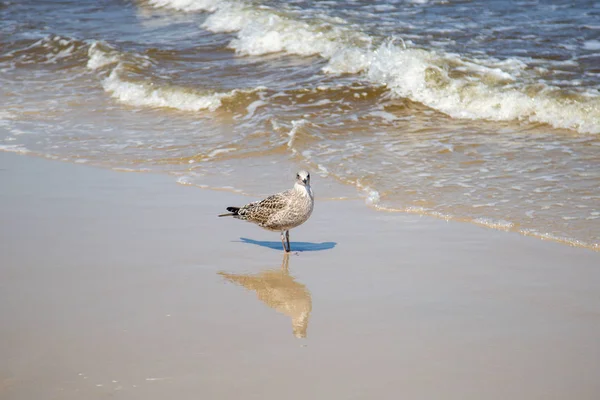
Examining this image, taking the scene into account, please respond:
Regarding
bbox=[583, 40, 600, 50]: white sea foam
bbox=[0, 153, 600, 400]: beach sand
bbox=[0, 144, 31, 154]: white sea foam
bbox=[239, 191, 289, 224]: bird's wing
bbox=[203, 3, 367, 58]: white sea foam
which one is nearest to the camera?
bbox=[0, 153, 600, 400]: beach sand

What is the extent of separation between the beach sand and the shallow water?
801mm

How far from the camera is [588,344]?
16.0 ft

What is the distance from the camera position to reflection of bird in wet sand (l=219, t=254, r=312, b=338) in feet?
17.7

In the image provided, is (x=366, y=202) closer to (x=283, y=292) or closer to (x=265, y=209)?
(x=265, y=209)

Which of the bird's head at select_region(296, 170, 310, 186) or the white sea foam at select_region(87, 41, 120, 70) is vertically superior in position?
the bird's head at select_region(296, 170, 310, 186)

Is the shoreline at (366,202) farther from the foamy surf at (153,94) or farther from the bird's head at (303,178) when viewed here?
the foamy surf at (153,94)

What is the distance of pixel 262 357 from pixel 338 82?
8.54 m

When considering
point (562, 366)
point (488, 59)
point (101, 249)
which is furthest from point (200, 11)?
point (562, 366)

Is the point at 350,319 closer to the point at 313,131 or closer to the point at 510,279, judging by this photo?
the point at 510,279

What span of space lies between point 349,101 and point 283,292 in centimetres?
648

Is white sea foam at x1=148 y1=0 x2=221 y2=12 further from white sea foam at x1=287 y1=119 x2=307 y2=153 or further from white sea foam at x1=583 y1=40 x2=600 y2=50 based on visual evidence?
white sea foam at x1=287 y1=119 x2=307 y2=153

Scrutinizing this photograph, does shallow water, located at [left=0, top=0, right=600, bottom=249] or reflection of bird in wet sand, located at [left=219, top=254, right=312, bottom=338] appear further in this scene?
shallow water, located at [left=0, top=0, right=600, bottom=249]

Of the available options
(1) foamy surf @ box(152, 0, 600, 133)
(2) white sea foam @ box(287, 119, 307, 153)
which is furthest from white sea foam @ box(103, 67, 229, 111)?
(1) foamy surf @ box(152, 0, 600, 133)

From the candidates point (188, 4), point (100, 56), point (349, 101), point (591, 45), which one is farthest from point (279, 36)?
point (591, 45)
